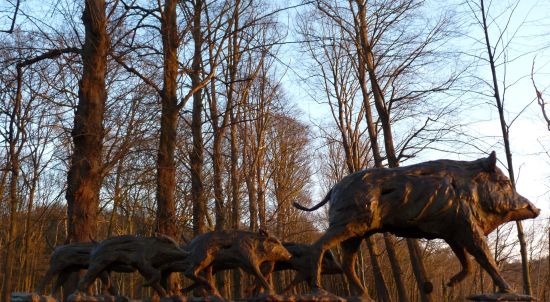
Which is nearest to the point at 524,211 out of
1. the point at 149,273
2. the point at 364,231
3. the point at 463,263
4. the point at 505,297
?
the point at 463,263

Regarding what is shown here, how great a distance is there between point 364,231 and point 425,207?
80 centimetres

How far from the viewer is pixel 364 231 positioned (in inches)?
280

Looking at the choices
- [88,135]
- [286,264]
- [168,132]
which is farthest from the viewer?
[168,132]

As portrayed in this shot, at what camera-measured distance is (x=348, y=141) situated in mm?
22703

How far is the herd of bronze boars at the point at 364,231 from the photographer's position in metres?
7.07

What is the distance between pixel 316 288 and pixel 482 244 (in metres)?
2.13

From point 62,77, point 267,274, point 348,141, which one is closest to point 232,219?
point 348,141

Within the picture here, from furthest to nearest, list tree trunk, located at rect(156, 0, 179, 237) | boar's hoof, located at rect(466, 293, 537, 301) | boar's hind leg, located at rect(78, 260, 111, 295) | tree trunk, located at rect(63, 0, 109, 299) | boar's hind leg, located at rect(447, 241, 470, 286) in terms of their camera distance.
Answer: tree trunk, located at rect(156, 0, 179, 237) < tree trunk, located at rect(63, 0, 109, 299) < boar's hind leg, located at rect(447, 241, 470, 286) < boar's hind leg, located at rect(78, 260, 111, 295) < boar's hoof, located at rect(466, 293, 537, 301)

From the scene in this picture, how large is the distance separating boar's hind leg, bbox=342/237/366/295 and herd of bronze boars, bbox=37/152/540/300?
0.04ft

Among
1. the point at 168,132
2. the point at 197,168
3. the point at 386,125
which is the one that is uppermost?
the point at 386,125

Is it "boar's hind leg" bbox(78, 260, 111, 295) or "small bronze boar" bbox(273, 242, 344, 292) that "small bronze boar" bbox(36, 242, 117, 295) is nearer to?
"boar's hind leg" bbox(78, 260, 111, 295)

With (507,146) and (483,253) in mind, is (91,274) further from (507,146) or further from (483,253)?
(507,146)

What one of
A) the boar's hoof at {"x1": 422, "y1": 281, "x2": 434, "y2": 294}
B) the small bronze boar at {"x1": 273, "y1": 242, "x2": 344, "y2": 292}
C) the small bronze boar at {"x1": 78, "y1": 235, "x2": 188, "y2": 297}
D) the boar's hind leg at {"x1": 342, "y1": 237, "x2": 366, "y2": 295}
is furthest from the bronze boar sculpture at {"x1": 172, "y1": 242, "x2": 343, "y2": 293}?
the boar's hoof at {"x1": 422, "y1": 281, "x2": 434, "y2": 294}

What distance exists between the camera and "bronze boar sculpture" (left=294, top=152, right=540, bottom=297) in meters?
7.06
